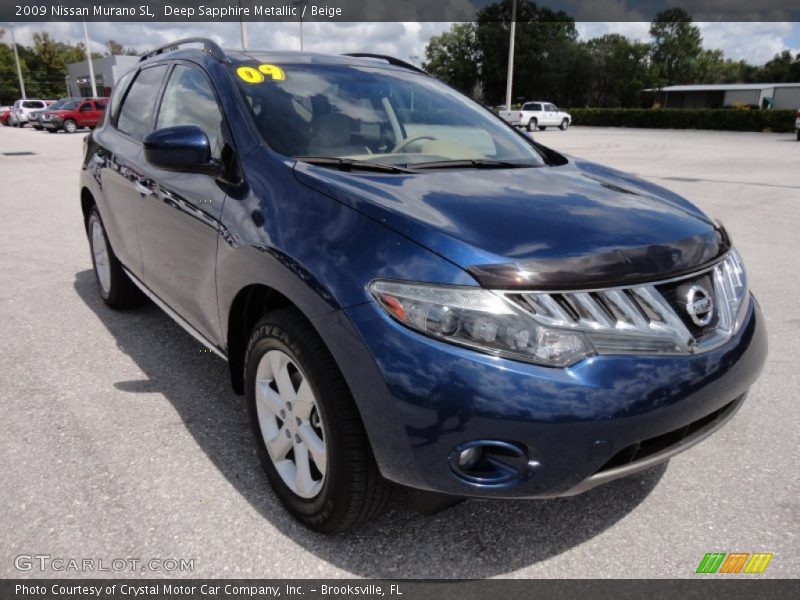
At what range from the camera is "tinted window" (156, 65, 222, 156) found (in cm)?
282

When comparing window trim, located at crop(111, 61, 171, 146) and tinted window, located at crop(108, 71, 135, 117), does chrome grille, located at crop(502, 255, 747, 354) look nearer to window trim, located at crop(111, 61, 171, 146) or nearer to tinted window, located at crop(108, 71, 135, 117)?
window trim, located at crop(111, 61, 171, 146)

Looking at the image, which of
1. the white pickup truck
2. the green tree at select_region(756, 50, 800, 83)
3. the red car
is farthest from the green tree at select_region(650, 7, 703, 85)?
the red car

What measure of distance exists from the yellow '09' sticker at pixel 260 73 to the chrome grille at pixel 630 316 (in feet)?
5.80

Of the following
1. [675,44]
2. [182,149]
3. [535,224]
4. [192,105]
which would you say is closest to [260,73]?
[192,105]

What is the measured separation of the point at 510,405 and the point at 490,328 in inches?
8.5

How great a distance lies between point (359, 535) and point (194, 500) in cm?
69

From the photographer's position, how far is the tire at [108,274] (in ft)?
14.5

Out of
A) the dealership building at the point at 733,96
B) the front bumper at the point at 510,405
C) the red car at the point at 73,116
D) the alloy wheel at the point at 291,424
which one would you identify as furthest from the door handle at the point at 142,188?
the dealership building at the point at 733,96

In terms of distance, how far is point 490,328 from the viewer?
1771 mm

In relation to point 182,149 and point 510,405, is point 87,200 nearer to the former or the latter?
point 182,149

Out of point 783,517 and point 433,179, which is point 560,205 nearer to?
point 433,179

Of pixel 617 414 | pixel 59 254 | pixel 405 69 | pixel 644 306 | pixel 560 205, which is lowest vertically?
pixel 59 254

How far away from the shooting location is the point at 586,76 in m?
67.8

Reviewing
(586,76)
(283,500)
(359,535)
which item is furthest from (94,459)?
(586,76)
